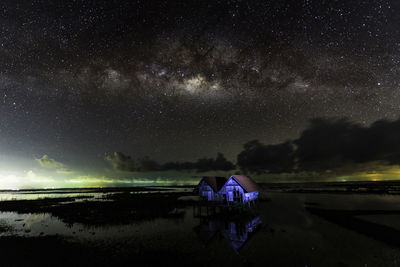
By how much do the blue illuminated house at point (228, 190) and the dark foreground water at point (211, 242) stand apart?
7788 millimetres

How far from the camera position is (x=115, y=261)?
1600 centimetres

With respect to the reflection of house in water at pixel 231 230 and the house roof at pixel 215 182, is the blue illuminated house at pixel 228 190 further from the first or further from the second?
the reflection of house in water at pixel 231 230

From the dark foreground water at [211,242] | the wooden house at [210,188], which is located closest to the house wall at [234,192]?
the wooden house at [210,188]

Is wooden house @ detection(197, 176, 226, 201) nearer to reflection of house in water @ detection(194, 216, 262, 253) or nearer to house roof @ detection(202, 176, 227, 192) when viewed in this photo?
house roof @ detection(202, 176, 227, 192)

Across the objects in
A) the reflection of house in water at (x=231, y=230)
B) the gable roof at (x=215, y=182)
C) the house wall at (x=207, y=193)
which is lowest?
the reflection of house in water at (x=231, y=230)

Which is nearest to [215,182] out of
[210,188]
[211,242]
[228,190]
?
[210,188]

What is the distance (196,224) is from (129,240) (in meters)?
9.85

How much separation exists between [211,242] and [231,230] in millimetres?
5163

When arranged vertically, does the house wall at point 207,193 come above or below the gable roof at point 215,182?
below

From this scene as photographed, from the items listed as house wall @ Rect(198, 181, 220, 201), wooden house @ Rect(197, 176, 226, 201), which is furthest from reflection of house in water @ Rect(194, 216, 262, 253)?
house wall @ Rect(198, 181, 220, 201)

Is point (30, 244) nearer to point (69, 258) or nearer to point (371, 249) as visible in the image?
point (69, 258)

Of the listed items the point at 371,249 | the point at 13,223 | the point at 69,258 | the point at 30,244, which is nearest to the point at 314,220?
the point at 371,249

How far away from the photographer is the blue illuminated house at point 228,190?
3803 cm

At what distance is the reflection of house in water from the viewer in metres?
20.2
